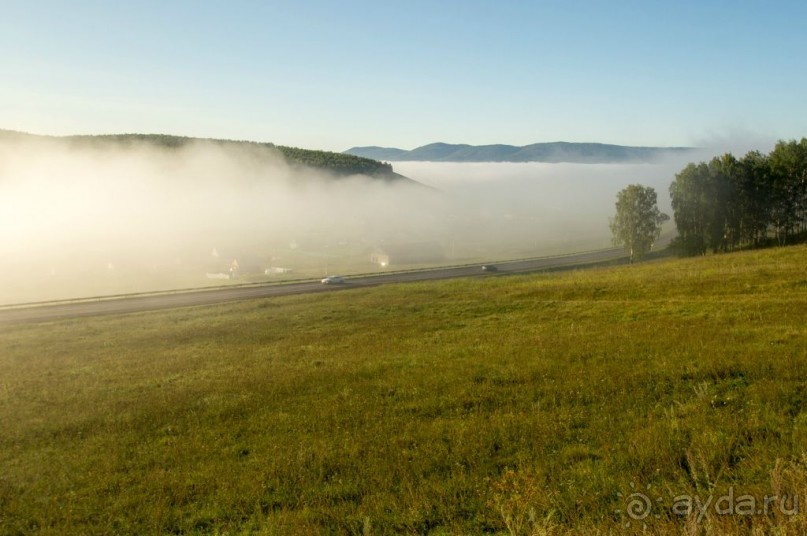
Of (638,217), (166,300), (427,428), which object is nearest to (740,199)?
(638,217)

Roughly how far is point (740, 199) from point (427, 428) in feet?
282

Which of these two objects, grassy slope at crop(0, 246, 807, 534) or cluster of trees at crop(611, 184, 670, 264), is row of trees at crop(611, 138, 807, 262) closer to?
cluster of trees at crop(611, 184, 670, 264)

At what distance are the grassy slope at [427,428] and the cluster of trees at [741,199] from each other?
60672 mm

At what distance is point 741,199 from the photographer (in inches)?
3236

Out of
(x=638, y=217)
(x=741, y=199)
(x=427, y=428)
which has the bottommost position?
(x=427, y=428)

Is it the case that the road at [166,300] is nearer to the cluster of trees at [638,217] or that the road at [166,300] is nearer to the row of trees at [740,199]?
the cluster of trees at [638,217]

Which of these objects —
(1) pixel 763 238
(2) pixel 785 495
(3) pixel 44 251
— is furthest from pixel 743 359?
(3) pixel 44 251

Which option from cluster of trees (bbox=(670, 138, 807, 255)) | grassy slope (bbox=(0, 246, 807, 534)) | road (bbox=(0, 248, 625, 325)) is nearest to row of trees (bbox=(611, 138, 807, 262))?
cluster of trees (bbox=(670, 138, 807, 255))

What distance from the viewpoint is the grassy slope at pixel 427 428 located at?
967 centimetres

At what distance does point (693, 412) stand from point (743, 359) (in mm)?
5059

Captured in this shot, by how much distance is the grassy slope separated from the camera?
967 centimetres

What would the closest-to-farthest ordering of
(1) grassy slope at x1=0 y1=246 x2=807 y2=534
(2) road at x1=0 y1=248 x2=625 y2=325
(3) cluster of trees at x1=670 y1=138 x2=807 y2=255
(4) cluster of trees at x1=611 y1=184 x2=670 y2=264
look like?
(1) grassy slope at x1=0 y1=246 x2=807 y2=534, (2) road at x1=0 y1=248 x2=625 y2=325, (3) cluster of trees at x1=670 y1=138 x2=807 y2=255, (4) cluster of trees at x1=611 y1=184 x2=670 y2=264

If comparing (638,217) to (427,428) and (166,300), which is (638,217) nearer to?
(166,300)

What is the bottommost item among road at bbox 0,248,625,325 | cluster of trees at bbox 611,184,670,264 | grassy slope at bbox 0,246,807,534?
grassy slope at bbox 0,246,807,534
